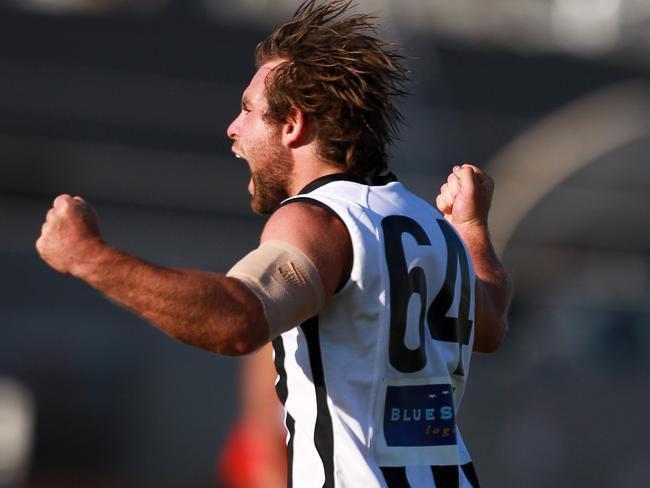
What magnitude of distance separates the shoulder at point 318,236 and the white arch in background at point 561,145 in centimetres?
974

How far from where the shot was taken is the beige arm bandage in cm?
281

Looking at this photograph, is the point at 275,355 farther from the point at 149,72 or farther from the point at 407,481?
the point at 149,72

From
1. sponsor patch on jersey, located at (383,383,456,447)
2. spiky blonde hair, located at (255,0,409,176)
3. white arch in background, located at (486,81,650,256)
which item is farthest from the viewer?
white arch in background, located at (486,81,650,256)

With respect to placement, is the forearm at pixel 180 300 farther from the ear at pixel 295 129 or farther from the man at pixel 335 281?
the ear at pixel 295 129

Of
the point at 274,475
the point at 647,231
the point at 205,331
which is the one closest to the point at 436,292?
the point at 205,331

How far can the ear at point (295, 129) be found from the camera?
10.7 ft

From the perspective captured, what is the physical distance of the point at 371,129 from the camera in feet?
10.7

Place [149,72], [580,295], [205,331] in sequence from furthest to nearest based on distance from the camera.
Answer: [149,72] < [580,295] < [205,331]

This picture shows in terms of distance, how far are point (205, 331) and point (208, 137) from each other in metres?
12.7

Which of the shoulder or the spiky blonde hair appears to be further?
the spiky blonde hair

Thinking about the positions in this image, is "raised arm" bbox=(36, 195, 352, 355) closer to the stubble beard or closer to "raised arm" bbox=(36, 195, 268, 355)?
"raised arm" bbox=(36, 195, 268, 355)

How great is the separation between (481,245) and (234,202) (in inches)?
433

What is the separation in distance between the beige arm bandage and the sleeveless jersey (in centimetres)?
13

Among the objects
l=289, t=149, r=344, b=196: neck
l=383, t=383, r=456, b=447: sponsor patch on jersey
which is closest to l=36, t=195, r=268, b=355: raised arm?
l=383, t=383, r=456, b=447: sponsor patch on jersey
